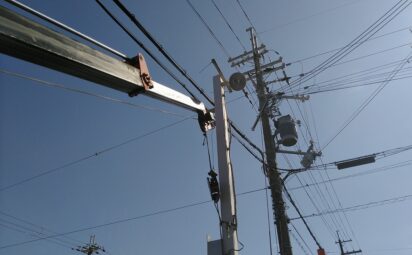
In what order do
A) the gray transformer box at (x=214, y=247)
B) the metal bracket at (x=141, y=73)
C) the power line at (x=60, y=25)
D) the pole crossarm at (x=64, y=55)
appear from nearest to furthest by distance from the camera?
the pole crossarm at (x=64, y=55) → the power line at (x=60, y=25) → the metal bracket at (x=141, y=73) → the gray transformer box at (x=214, y=247)

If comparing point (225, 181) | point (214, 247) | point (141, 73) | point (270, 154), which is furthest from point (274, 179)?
point (141, 73)

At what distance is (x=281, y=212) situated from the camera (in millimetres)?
12242

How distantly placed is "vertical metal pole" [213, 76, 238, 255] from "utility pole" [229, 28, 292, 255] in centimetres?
504

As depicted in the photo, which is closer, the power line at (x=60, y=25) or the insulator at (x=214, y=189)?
the power line at (x=60, y=25)

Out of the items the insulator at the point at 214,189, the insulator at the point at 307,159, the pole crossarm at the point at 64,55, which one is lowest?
the insulator at the point at 214,189

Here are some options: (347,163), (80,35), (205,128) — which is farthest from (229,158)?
(347,163)

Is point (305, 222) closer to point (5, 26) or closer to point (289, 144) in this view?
point (289, 144)

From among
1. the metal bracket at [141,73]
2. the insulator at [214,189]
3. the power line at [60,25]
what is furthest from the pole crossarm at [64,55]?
the insulator at [214,189]

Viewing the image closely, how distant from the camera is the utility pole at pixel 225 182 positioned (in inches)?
264

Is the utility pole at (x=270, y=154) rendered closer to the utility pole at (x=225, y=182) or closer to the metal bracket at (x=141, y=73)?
the utility pole at (x=225, y=182)

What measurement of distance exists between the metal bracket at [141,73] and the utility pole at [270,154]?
7742mm

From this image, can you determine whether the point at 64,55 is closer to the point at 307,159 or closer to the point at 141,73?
the point at 141,73

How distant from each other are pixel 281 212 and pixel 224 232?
5913 mm

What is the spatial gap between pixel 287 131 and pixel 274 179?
2044 mm
